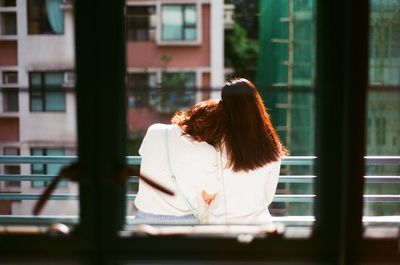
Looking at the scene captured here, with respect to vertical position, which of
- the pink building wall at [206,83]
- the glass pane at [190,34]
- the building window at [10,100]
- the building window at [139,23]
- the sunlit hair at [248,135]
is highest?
the glass pane at [190,34]

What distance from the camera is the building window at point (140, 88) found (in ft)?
4.62

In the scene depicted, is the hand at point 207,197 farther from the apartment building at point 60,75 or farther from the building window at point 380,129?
the building window at point 380,129

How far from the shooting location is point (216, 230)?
1438mm

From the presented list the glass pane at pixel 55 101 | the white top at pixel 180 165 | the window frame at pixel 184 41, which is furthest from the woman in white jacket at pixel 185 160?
the glass pane at pixel 55 101

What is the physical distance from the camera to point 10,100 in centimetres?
168

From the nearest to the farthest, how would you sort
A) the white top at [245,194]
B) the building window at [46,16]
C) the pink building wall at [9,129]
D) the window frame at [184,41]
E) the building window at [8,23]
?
the building window at [46,16] < the building window at [8,23] < the pink building wall at [9,129] < the window frame at [184,41] < the white top at [245,194]

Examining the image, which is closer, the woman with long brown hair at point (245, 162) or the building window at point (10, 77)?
the building window at point (10, 77)

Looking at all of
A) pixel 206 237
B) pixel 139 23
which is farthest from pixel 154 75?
pixel 206 237

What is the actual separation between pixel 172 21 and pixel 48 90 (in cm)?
121

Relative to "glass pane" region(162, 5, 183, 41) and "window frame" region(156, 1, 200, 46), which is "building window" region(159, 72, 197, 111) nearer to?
"window frame" region(156, 1, 200, 46)

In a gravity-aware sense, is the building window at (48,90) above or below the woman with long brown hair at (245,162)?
above

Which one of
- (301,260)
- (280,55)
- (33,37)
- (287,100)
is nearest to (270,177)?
(280,55)

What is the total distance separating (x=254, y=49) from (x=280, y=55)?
0.15 metres

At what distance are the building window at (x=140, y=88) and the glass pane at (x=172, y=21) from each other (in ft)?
1.85
